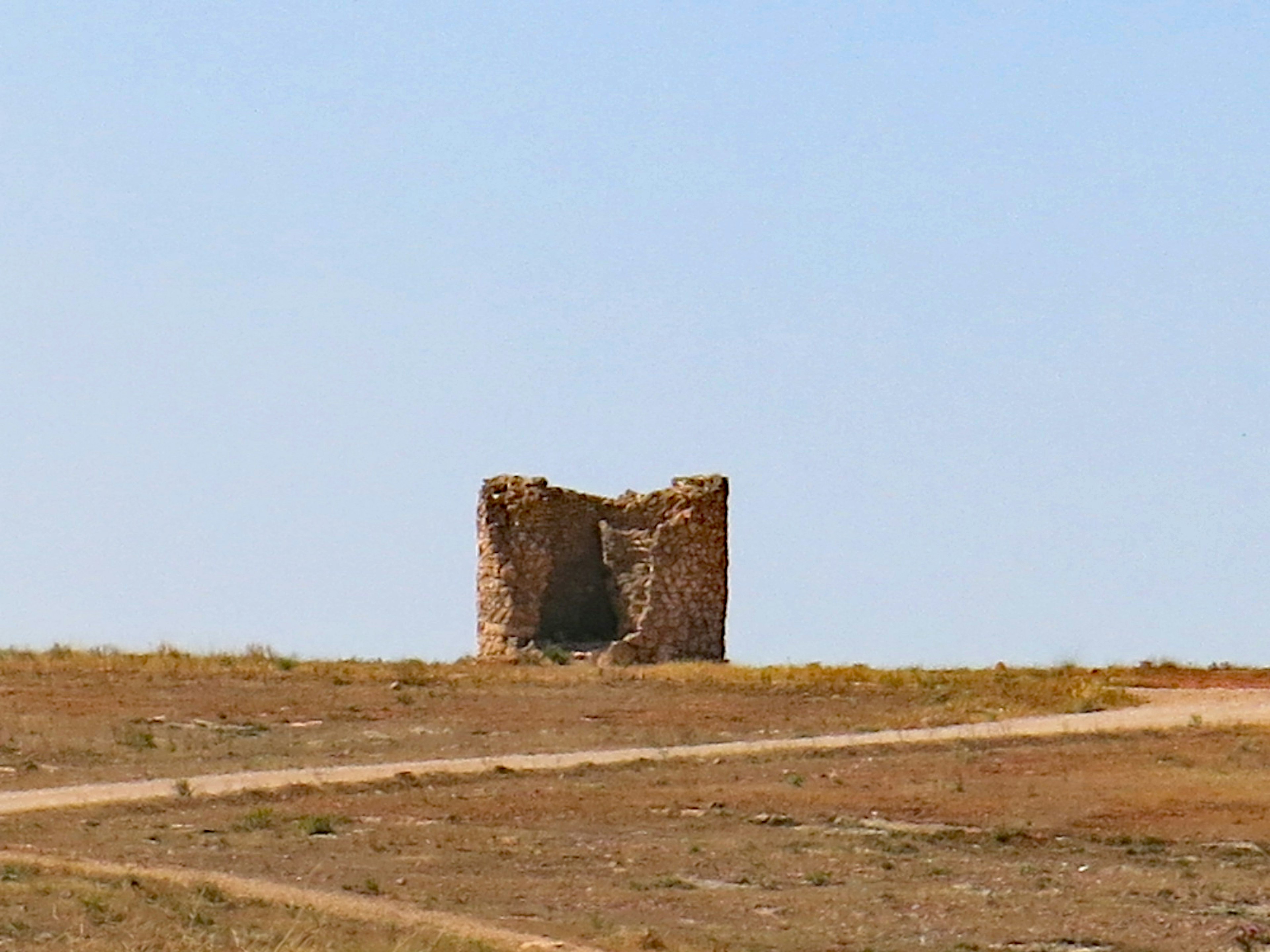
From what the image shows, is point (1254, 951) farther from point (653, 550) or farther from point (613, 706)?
point (653, 550)

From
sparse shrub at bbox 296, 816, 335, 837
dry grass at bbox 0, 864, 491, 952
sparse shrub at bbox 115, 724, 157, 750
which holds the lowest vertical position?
dry grass at bbox 0, 864, 491, 952

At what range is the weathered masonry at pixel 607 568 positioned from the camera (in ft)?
130

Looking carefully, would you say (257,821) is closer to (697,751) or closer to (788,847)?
(788,847)

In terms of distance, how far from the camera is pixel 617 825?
65.8 feet

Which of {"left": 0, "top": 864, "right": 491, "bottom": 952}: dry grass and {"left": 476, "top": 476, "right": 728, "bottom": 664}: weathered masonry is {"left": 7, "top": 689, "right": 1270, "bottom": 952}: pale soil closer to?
{"left": 0, "top": 864, "right": 491, "bottom": 952}: dry grass

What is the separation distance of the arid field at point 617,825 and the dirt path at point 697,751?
0.36 metres

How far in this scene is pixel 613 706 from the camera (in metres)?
30.5

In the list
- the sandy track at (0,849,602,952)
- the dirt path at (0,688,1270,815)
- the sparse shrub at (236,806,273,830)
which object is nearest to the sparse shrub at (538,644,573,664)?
the dirt path at (0,688,1270,815)

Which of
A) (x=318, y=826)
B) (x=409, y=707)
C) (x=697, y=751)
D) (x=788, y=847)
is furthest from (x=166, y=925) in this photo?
(x=409, y=707)

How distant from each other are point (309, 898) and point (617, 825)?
5.13 meters

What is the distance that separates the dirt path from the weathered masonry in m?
8.55

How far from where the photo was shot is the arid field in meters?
14.8

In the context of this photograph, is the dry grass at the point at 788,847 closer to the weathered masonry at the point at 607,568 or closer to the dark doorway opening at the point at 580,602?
the weathered masonry at the point at 607,568

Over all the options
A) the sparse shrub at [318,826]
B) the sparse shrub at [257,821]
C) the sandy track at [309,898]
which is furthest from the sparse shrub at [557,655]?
the sandy track at [309,898]
